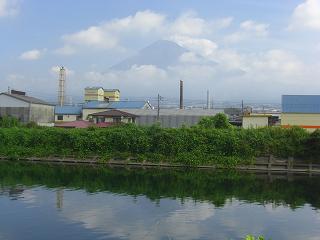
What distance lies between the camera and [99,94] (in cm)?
8381

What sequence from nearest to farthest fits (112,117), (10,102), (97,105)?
(112,117)
(10,102)
(97,105)

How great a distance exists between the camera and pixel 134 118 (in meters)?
53.2

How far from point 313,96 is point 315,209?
3010cm

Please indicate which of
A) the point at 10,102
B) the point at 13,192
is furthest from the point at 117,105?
the point at 13,192

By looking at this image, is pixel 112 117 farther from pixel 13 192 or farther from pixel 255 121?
pixel 13 192

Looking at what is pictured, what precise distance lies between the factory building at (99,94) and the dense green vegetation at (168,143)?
147ft

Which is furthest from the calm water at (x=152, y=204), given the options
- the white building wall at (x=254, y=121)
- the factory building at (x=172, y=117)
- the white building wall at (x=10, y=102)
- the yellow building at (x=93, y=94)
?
the yellow building at (x=93, y=94)

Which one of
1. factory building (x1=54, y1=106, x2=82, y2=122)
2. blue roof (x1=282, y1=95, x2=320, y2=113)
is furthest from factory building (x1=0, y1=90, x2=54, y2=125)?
blue roof (x1=282, y1=95, x2=320, y2=113)

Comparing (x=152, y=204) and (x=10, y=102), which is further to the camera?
(x=10, y=102)

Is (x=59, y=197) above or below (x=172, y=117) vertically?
below

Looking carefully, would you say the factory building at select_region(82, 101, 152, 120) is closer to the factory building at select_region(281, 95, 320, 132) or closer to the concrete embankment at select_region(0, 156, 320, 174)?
the factory building at select_region(281, 95, 320, 132)

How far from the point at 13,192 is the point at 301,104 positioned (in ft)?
110

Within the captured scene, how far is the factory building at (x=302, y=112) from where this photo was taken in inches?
1845

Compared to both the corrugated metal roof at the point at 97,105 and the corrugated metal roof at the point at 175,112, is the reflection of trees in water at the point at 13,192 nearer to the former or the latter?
the corrugated metal roof at the point at 175,112
